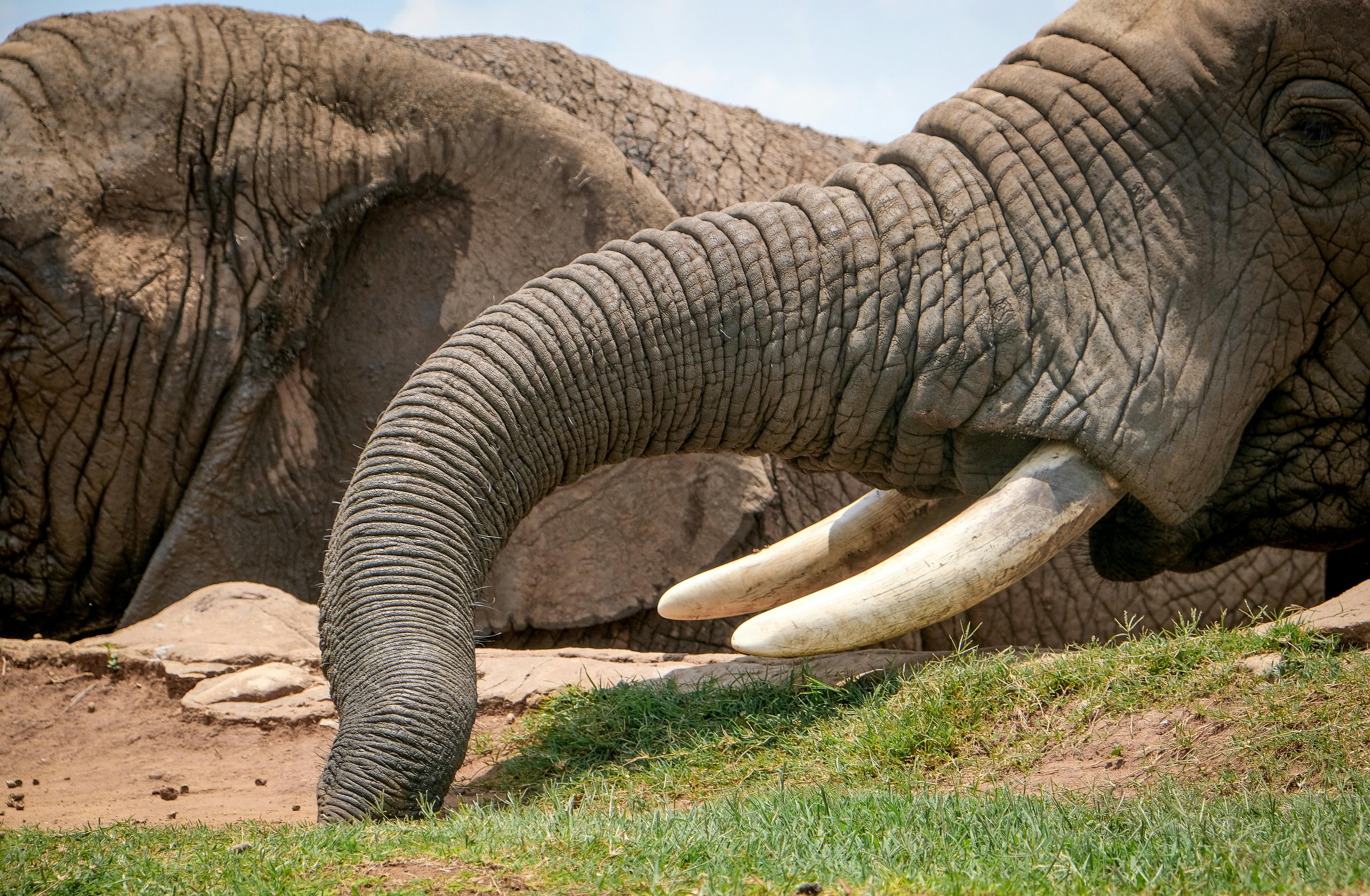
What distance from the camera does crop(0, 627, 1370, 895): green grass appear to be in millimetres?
2447

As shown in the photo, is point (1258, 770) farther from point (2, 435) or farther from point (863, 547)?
point (2, 435)

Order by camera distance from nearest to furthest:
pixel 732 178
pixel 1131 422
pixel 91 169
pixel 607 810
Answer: pixel 607 810, pixel 1131 422, pixel 91 169, pixel 732 178

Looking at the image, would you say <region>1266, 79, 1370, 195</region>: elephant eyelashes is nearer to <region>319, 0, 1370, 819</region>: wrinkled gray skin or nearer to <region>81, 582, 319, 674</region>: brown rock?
<region>319, 0, 1370, 819</region>: wrinkled gray skin

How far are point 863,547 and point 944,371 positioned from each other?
3.14 ft

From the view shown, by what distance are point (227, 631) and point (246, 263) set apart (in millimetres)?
1669

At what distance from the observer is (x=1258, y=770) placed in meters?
3.20

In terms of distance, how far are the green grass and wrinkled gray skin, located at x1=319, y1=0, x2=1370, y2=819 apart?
602mm

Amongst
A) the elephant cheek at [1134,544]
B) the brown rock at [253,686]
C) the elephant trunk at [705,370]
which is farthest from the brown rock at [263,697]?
the elephant cheek at [1134,544]

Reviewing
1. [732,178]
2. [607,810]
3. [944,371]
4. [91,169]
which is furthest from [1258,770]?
[91,169]

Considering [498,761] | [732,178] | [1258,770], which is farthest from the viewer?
[732,178]

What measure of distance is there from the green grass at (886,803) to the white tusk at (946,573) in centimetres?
38

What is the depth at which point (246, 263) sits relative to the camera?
603 centimetres

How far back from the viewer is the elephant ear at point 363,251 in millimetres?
6023

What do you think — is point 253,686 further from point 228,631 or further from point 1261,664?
point 1261,664
